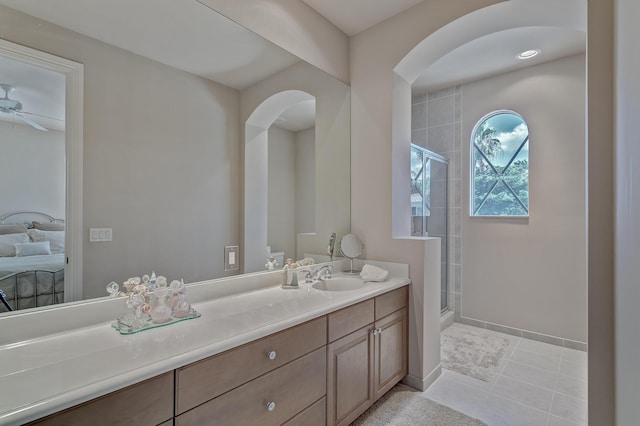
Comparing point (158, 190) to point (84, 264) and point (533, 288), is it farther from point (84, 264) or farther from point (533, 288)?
point (533, 288)

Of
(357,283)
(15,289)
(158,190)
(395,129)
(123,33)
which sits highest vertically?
(123,33)

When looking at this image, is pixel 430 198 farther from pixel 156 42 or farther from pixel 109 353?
pixel 109 353

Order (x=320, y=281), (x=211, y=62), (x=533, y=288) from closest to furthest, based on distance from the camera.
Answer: (x=211, y=62)
(x=320, y=281)
(x=533, y=288)

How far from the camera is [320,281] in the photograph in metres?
2.08

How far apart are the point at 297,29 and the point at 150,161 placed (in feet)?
4.63

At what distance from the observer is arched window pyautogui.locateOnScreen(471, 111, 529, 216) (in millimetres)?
3031

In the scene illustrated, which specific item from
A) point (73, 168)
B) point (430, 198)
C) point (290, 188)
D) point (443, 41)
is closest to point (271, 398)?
point (73, 168)

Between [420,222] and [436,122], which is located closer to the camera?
[420,222]

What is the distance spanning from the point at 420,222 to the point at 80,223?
2872 millimetres

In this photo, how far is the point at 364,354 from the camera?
172 cm

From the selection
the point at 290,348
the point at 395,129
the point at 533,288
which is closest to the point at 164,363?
the point at 290,348

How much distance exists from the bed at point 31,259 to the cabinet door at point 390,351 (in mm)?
1583

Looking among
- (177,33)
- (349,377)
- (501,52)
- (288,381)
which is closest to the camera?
(288,381)

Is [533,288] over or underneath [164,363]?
underneath
